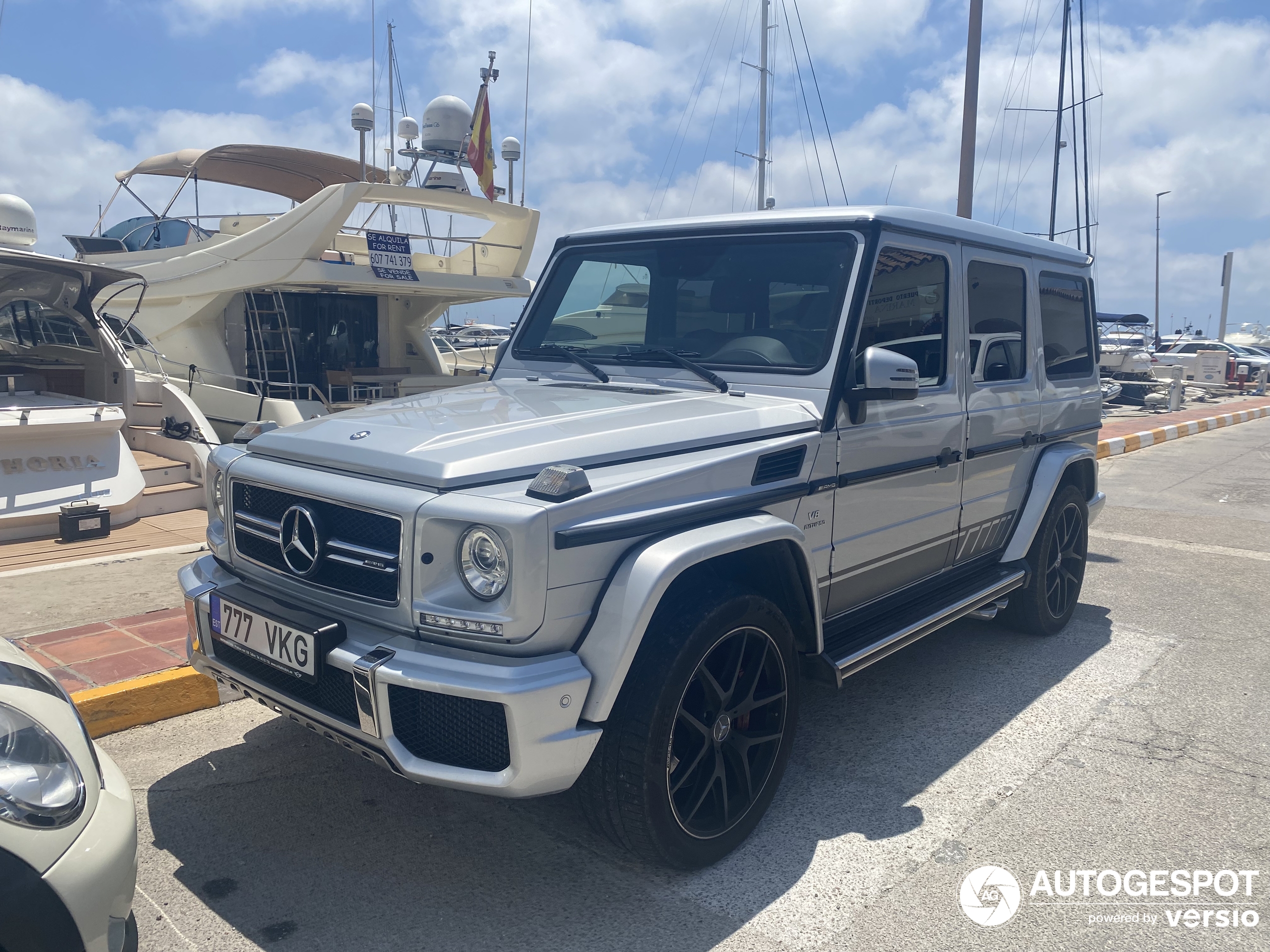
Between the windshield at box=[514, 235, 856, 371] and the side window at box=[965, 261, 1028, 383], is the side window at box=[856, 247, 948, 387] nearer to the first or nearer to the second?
the windshield at box=[514, 235, 856, 371]

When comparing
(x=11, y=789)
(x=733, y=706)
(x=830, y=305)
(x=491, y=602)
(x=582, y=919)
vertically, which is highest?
(x=830, y=305)

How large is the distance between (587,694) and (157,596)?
3912 millimetres

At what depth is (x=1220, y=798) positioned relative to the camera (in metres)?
3.33

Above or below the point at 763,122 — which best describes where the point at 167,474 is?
below

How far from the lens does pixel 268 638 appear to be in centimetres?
272

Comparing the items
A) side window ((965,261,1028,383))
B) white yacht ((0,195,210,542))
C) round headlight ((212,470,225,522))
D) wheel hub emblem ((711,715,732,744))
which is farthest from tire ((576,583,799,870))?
white yacht ((0,195,210,542))

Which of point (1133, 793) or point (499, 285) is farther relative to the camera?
point (499, 285)

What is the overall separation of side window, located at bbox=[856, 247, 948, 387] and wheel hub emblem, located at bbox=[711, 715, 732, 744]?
1.41 meters

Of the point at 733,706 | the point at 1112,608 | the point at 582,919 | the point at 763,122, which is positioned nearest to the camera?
the point at 582,919

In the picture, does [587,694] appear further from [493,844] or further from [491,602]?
[493,844]

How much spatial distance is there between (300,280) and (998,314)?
35.0 ft

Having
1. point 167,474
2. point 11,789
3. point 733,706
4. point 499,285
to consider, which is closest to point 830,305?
point 733,706

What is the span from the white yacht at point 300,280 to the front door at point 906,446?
963 centimetres

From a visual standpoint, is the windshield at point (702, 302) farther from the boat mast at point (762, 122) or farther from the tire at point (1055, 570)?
the boat mast at point (762, 122)
